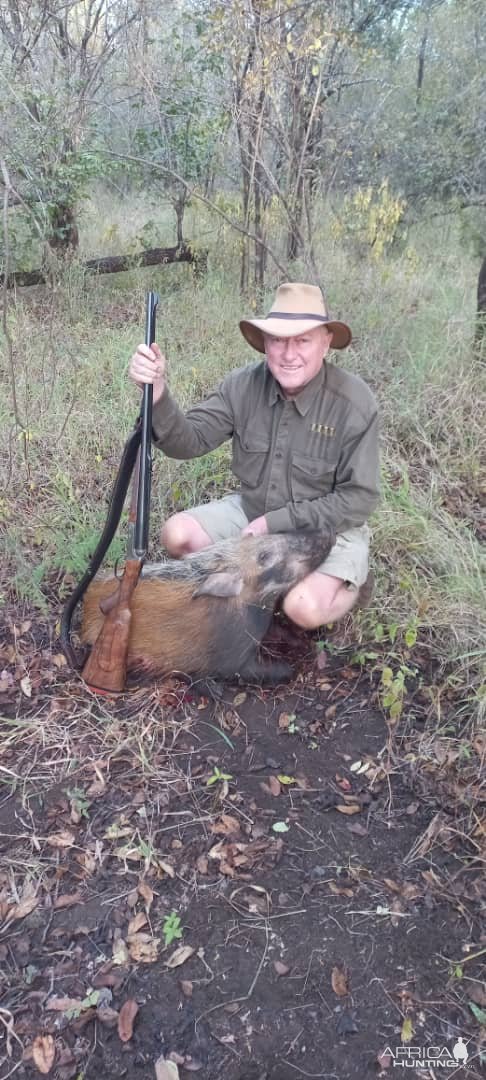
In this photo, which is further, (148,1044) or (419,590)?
(419,590)

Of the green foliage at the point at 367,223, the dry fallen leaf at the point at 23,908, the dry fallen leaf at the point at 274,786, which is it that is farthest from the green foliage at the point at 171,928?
the green foliage at the point at 367,223

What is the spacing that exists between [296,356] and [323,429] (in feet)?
1.18

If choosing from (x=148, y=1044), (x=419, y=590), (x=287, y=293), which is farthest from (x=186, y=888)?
(x=287, y=293)

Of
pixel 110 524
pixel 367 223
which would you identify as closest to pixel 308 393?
pixel 110 524

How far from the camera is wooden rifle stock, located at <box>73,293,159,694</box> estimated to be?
2656mm

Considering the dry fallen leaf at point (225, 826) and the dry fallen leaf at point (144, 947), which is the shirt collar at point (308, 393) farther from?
the dry fallen leaf at point (144, 947)

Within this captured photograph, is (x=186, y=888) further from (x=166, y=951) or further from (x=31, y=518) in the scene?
(x=31, y=518)

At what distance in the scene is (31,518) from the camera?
3.74m

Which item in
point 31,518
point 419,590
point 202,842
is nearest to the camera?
point 202,842

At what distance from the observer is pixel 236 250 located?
6430 mm

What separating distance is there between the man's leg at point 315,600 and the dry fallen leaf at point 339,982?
138cm

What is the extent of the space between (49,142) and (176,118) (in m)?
1.59

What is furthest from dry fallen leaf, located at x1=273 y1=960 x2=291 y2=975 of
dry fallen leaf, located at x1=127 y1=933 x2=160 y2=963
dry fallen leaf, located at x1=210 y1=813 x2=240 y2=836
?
dry fallen leaf, located at x1=210 y1=813 x2=240 y2=836

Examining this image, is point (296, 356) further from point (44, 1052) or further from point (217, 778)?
point (44, 1052)
